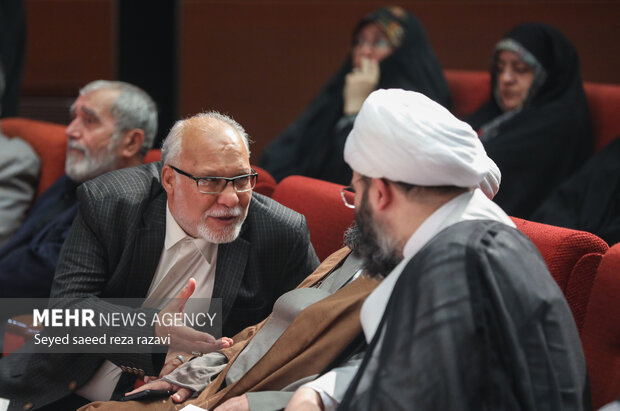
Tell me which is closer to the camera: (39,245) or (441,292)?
(441,292)

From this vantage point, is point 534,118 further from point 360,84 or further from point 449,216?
point 449,216

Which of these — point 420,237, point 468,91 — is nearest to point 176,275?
point 420,237

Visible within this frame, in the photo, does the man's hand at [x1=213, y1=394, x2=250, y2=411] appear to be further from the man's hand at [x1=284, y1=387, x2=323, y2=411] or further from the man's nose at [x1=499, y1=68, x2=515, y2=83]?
the man's nose at [x1=499, y1=68, x2=515, y2=83]

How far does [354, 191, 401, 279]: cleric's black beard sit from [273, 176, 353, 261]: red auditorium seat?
0.78 metres

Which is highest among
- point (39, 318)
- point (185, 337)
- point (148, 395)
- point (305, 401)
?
point (305, 401)

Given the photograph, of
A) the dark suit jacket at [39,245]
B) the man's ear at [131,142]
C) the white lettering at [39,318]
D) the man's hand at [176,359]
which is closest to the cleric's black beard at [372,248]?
the man's hand at [176,359]

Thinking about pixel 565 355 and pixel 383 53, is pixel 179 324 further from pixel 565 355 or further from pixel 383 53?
pixel 383 53

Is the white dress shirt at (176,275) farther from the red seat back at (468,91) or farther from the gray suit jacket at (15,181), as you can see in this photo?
the red seat back at (468,91)

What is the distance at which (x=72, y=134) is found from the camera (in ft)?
10.9

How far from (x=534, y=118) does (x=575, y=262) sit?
Answer: 6.89 feet

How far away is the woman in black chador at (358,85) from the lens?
4.46 meters

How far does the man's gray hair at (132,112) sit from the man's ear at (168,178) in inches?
39.5

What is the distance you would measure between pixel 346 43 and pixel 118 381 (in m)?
3.92

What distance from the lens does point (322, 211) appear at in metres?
2.65
